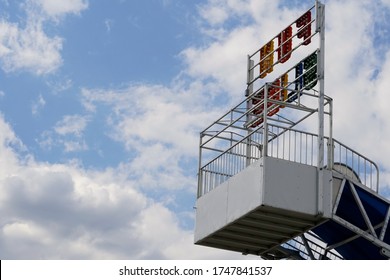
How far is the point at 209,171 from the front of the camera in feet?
134

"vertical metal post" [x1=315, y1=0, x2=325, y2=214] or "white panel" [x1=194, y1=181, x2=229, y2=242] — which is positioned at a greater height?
"vertical metal post" [x1=315, y1=0, x2=325, y2=214]

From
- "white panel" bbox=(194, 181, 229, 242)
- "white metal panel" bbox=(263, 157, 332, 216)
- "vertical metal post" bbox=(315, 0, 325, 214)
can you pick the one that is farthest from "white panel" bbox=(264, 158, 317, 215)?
"white panel" bbox=(194, 181, 229, 242)

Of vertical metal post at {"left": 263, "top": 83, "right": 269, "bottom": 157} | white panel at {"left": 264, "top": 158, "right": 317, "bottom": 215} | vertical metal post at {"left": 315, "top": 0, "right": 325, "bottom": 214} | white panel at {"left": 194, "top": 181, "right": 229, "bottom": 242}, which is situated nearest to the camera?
white panel at {"left": 264, "top": 158, "right": 317, "bottom": 215}

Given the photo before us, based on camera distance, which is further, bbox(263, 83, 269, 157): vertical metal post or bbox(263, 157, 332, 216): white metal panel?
bbox(263, 83, 269, 157): vertical metal post

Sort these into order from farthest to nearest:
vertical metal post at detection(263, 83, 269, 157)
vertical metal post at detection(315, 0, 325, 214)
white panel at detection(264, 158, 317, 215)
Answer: vertical metal post at detection(315, 0, 325, 214)
vertical metal post at detection(263, 83, 269, 157)
white panel at detection(264, 158, 317, 215)

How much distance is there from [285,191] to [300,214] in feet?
3.30

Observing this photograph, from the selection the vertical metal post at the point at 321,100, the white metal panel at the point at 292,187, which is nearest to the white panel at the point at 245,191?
the white metal panel at the point at 292,187

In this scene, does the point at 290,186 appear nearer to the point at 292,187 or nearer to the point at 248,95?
the point at 292,187

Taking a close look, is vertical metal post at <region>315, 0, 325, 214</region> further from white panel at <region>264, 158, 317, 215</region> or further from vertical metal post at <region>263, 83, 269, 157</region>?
vertical metal post at <region>263, 83, 269, 157</region>

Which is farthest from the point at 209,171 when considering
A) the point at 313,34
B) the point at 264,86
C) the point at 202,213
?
the point at 313,34

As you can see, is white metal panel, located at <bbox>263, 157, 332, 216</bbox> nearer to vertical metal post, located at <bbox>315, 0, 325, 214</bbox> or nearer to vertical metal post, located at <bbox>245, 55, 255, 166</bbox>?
vertical metal post, located at <bbox>315, 0, 325, 214</bbox>

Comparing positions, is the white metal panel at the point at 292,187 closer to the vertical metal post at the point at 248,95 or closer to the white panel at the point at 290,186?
the white panel at the point at 290,186

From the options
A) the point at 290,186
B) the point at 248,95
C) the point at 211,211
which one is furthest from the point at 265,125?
the point at 248,95

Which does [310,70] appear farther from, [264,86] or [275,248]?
[275,248]
